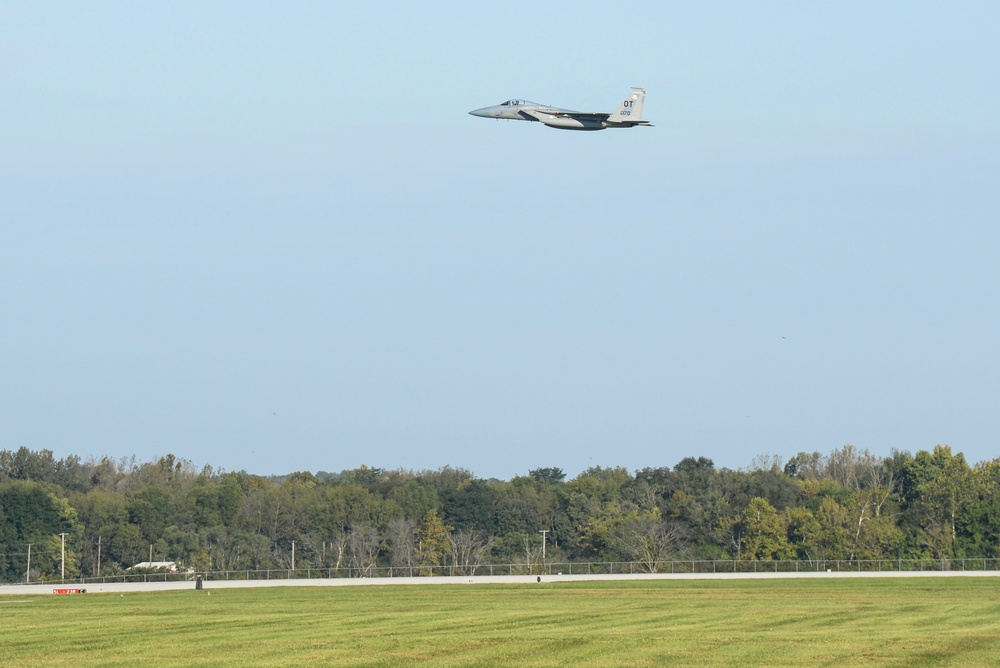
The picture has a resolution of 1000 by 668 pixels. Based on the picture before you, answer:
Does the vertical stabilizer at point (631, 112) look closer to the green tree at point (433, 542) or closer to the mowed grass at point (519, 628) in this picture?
the mowed grass at point (519, 628)

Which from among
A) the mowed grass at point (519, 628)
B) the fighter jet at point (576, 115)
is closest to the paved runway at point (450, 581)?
the mowed grass at point (519, 628)

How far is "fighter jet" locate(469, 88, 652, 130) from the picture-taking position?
2803 inches

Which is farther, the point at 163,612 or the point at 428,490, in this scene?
the point at 428,490

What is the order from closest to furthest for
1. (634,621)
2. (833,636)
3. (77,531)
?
(833,636) → (634,621) → (77,531)

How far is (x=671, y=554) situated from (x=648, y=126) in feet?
275

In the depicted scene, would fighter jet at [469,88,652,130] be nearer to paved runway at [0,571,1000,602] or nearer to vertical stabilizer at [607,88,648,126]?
vertical stabilizer at [607,88,648,126]

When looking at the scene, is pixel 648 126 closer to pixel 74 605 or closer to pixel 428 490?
pixel 74 605

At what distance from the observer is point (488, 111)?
3002 inches

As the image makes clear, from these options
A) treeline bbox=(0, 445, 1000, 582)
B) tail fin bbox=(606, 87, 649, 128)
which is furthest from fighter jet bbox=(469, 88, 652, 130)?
treeline bbox=(0, 445, 1000, 582)

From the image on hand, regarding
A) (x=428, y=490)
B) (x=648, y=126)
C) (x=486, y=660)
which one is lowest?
(x=486, y=660)

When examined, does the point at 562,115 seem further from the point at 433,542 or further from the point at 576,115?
the point at 433,542

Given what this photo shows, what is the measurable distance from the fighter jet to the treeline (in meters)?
76.6

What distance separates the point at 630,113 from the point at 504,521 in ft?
316

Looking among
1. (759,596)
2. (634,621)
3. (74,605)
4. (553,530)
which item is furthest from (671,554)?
(634,621)
